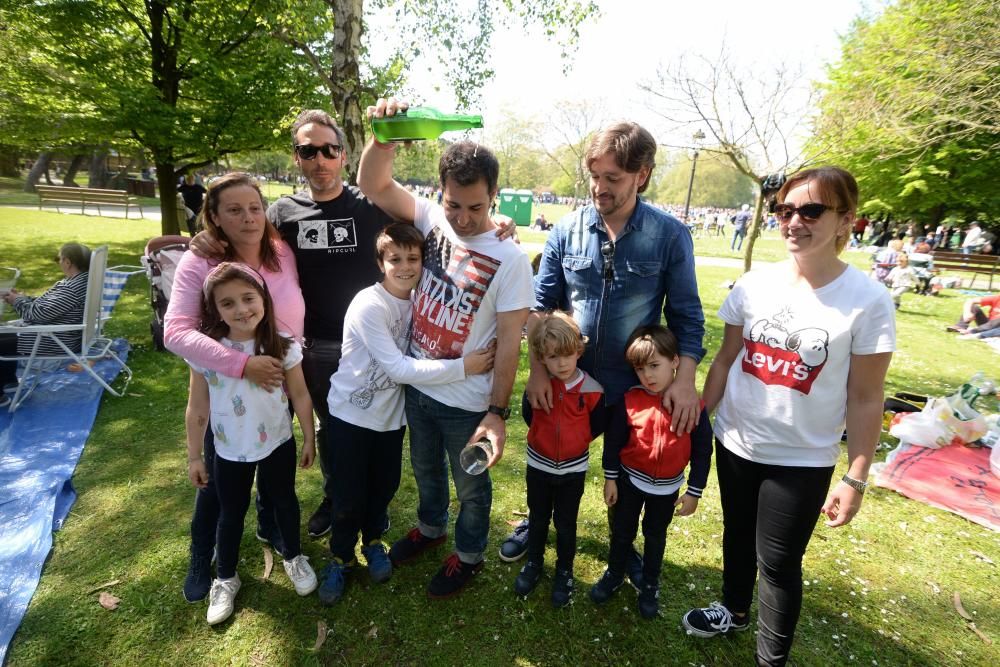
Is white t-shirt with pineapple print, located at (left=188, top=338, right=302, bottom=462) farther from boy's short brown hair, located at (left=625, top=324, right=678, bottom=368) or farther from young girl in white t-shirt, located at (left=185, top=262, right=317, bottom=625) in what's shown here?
boy's short brown hair, located at (left=625, top=324, right=678, bottom=368)

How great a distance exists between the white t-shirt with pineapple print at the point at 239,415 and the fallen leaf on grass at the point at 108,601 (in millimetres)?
1070

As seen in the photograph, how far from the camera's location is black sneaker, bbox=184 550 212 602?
2584 millimetres

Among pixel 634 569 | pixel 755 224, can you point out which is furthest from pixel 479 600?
pixel 755 224

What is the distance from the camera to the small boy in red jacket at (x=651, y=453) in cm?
223

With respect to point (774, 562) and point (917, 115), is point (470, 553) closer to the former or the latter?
point (774, 562)

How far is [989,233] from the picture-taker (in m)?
21.8

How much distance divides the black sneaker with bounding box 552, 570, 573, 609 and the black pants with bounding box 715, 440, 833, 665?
2.88 ft

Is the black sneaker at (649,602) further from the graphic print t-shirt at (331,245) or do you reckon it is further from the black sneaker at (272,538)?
the graphic print t-shirt at (331,245)

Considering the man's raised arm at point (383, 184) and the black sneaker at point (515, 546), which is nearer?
the man's raised arm at point (383, 184)

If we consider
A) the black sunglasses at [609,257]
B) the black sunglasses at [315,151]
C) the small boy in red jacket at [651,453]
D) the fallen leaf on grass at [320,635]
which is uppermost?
the black sunglasses at [315,151]

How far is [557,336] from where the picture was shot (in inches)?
87.8

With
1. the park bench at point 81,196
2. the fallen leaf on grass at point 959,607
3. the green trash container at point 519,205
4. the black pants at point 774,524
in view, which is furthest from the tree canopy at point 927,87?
the park bench at point 81,196

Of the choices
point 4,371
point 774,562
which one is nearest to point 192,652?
point 774,562

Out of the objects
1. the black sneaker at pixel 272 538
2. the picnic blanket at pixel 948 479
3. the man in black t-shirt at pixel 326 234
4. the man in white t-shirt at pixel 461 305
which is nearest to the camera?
the man in white t-shirt at pixel 461 305
